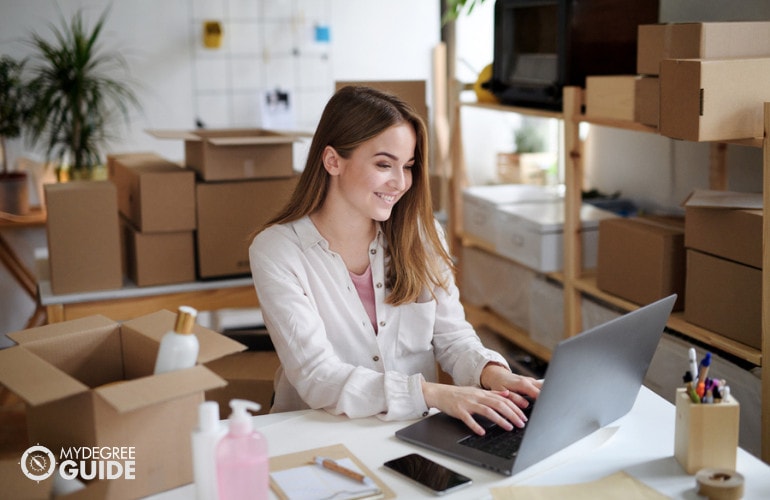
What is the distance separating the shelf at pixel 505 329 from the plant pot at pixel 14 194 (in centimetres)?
202

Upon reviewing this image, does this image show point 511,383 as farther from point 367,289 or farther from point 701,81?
point 701,81

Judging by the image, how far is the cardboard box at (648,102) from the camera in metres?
2.32

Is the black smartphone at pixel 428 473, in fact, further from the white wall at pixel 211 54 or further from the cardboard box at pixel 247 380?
the white wall at pixel 211 54

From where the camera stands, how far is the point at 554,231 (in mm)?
3023

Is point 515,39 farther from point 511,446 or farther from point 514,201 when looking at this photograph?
point 511,446

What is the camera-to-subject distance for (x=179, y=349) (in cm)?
129

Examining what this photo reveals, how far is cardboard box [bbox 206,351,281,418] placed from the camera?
97.7 inches

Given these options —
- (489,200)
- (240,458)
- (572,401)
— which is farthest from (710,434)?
(489,200)

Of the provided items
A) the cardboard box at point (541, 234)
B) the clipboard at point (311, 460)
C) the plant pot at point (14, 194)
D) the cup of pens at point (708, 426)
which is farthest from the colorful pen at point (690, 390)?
the plant pot at point (14, 194)

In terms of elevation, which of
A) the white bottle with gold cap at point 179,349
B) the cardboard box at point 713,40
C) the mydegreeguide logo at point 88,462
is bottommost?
the mydegreeguide logo at point 88,462

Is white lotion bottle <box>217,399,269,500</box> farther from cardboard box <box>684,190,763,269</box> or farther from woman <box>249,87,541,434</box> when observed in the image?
cardboard box <box>684,190,763,269</box>

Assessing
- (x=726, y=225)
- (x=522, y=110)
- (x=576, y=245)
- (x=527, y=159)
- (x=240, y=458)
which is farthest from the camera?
(x=527, y=159)

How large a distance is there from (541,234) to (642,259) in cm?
54

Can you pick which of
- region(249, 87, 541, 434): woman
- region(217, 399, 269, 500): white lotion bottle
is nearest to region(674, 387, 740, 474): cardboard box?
region(249, 87, 541, 434): woman
